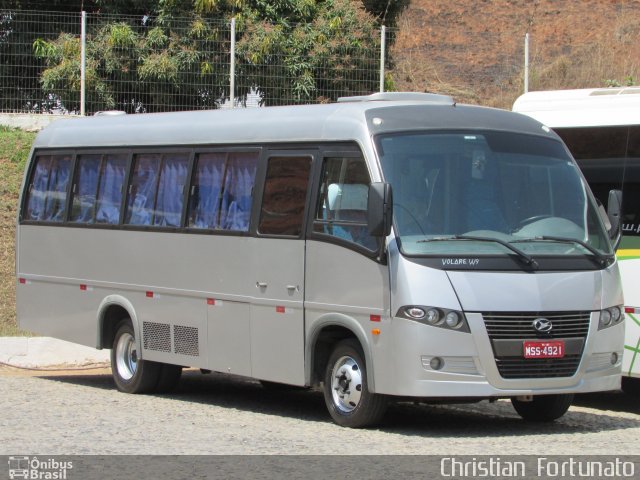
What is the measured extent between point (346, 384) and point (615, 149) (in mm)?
4119

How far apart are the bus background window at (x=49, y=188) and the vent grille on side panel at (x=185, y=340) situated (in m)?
2.91

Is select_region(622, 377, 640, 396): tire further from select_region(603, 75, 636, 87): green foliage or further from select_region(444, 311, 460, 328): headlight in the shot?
select_region(603, 75, 636, 87): green foliage

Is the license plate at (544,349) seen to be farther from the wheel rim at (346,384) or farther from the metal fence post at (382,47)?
the metal fence post at (382,47)

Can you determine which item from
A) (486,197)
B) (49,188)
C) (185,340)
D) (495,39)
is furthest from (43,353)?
(495,39)

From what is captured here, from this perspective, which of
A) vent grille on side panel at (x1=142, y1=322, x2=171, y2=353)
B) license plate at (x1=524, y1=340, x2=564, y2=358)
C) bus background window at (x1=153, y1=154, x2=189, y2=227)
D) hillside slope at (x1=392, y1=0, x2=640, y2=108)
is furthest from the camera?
hillside slope at (x1=392, y1=0, x2=640, y2=108)

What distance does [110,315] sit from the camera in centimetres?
1499

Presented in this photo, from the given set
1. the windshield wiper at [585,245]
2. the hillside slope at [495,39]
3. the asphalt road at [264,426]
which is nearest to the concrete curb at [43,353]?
the asphalt road at [264,426]

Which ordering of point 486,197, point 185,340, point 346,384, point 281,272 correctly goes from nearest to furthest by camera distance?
point 486,197 → point 346,384 → point 281,272 → point 185,340

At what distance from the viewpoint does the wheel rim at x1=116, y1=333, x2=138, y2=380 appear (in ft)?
48.6

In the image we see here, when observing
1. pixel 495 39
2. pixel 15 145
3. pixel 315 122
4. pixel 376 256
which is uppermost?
pixel 495 39

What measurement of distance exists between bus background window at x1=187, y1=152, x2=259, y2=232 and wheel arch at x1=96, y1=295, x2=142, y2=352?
164 cm

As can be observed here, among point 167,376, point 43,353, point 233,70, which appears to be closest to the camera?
point 167,376

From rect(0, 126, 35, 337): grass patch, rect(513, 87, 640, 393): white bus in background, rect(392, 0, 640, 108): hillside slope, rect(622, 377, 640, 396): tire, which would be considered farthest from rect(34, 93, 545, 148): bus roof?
rect(392, 0, 640, 108): hillside slope

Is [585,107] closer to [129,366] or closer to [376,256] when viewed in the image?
[376,256]
